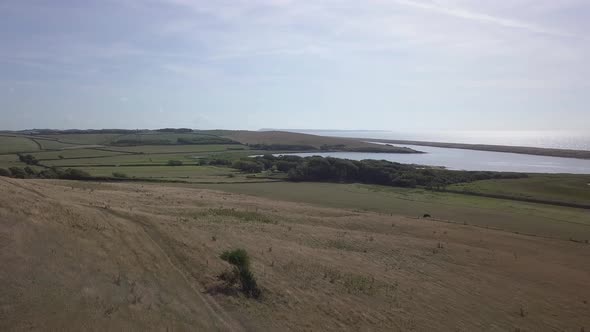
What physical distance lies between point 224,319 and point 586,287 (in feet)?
57.9

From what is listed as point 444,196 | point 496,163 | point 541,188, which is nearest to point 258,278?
point 444,196

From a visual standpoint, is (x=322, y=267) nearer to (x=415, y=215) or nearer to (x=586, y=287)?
(x=586, y=287)

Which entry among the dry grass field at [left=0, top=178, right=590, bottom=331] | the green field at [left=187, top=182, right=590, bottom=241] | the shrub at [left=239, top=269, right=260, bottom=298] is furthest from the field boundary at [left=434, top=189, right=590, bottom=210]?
the shrub at [left=239, top=269, right=260, bottom=298]

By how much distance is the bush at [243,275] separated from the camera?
13.4 metres

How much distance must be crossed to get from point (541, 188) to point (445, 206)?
26.0 metres

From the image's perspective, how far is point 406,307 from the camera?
49.1 feet

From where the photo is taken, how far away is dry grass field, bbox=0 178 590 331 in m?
10.5

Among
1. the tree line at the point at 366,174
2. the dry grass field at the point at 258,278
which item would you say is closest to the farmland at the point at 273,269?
the dry grass field at the point at 258,278

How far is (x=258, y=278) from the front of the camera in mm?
14766

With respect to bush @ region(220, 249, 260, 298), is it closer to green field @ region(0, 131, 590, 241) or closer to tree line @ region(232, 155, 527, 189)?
green field @ region(0, 131, 590, 241)

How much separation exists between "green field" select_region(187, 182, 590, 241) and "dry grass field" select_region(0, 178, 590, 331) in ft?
40.3

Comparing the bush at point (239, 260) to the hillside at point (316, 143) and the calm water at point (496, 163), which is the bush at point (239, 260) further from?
the hillside at point (316, 143)

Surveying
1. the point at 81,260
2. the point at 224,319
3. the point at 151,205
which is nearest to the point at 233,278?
the point at 224,319

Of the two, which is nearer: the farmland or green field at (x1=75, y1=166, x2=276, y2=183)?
the farmland
